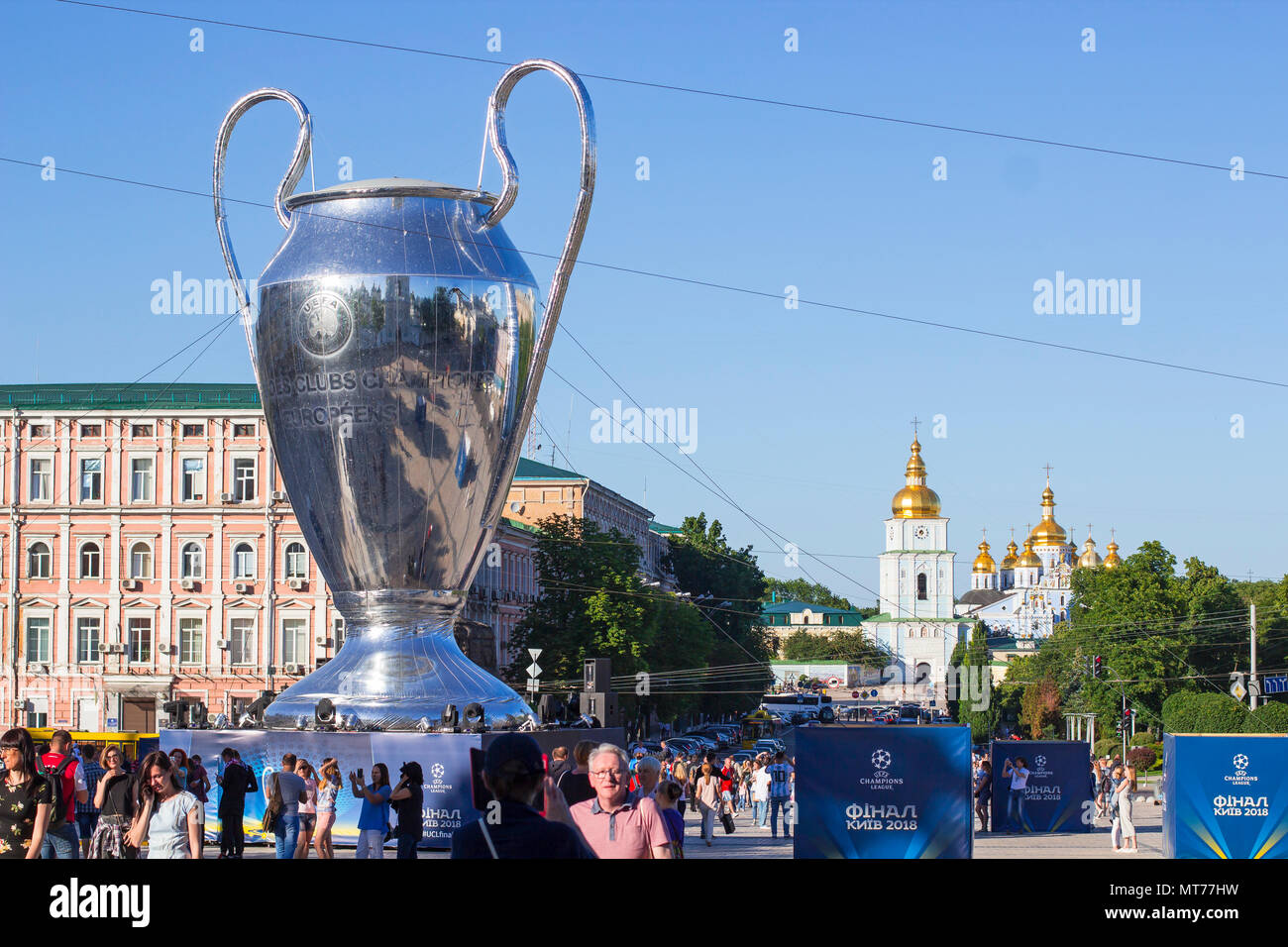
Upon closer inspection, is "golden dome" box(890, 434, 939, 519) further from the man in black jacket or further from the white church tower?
the man in black jacket

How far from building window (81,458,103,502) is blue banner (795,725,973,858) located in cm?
Answer: 4718

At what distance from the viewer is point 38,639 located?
57719 millimetres

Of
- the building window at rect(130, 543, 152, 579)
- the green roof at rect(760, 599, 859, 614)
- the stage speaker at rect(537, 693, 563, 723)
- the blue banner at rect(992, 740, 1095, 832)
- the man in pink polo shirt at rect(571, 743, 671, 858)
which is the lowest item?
the green roof at rect(760, 599, 859, 614)

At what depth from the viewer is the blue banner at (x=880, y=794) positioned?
15617 mm

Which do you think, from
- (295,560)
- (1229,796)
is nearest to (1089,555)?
(295,560)

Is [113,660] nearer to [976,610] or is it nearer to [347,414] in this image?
[347,414]

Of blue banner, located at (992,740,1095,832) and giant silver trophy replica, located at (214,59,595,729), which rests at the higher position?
giant silver trophy replica, located at (214,59,595,729)

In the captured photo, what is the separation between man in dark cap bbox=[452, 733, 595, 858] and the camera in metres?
6.39

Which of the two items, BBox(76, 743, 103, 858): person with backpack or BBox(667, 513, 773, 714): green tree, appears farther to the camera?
BBox(667, 513, 773, 714): green tree

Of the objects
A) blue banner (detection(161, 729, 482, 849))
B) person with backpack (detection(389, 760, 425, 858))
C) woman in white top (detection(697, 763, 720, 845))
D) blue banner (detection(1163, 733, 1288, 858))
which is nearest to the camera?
person with backpack (detection(389, 760, 425, 858))

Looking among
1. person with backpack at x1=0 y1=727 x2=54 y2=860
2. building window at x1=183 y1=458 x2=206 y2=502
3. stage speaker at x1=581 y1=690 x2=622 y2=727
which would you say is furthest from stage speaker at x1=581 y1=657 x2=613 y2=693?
building window at x1=183 y1=458 x2=206 y2=502

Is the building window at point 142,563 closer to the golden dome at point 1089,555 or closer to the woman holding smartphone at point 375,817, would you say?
the woman holding smartphone at point 375,817
